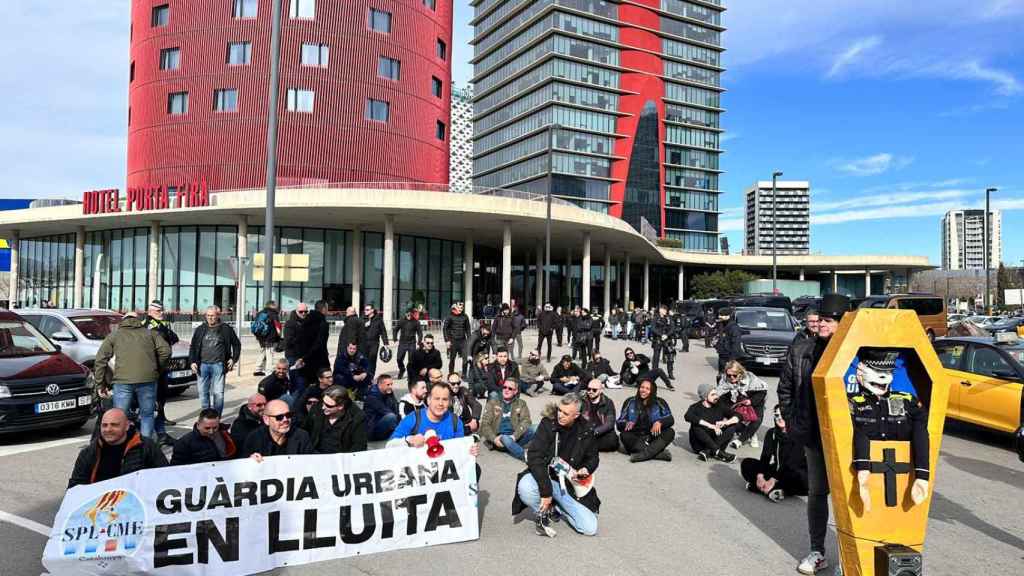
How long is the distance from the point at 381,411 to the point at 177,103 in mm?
35575

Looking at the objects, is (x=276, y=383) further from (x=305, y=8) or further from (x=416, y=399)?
(x=305, y=8)

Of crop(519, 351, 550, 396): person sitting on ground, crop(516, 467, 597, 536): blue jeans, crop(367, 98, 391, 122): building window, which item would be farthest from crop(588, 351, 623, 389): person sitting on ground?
crop(367, 98, 391, 122): building window

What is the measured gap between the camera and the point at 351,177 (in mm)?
36719

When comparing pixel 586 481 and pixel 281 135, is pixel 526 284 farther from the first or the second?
pixel 586 481

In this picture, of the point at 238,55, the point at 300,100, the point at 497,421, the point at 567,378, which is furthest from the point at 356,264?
the point at 497,421

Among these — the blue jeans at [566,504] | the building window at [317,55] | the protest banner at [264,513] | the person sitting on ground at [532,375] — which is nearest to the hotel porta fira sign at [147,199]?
the building window at [317,55]

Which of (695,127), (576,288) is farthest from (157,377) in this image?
(695,127)

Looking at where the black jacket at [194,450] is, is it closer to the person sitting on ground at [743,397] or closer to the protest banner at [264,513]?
the protest banner at [264,513]

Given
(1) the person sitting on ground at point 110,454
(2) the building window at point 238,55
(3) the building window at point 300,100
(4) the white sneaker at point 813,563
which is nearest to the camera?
(4) the white sneaker at point 813,563

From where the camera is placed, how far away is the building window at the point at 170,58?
36688 mm

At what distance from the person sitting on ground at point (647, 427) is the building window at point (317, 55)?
34.0 m

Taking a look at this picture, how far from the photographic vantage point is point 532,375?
43.4 feet

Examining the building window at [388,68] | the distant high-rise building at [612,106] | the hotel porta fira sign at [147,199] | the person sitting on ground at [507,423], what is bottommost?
the person sitting on ground at [507,423]

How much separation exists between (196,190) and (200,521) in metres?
29.1
